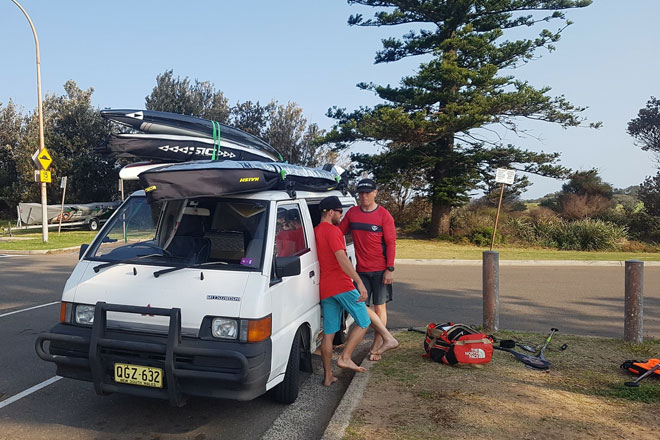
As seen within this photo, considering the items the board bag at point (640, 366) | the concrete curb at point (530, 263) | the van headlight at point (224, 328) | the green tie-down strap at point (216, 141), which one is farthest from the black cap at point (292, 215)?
the concrete curb at point (530, 263)

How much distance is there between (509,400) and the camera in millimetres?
4594

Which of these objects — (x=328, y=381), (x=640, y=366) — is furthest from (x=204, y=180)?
(x=640, y=366)

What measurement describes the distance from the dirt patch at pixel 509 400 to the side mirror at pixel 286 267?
1.24m

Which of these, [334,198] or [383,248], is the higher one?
[334,198]

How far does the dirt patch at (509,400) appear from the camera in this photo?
3.98 m

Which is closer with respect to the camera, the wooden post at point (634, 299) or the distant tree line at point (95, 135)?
the wooden post at point (634, 299)

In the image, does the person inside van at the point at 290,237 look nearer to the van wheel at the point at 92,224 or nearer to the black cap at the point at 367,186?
the black cap at the point at 367,186

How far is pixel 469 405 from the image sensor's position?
14.7 ft

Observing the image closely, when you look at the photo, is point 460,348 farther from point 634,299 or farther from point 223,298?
point 223,298

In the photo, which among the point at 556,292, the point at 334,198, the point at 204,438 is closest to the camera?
the point at 204,438

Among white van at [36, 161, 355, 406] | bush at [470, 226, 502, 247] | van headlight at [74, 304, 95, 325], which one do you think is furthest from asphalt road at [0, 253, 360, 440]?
bush at [470, 226, 502, 247]

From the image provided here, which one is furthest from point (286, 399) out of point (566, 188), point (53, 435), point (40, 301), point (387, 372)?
point (566, 188)

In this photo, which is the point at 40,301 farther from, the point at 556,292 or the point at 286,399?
the point at 556,292

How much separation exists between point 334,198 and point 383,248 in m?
1.00
